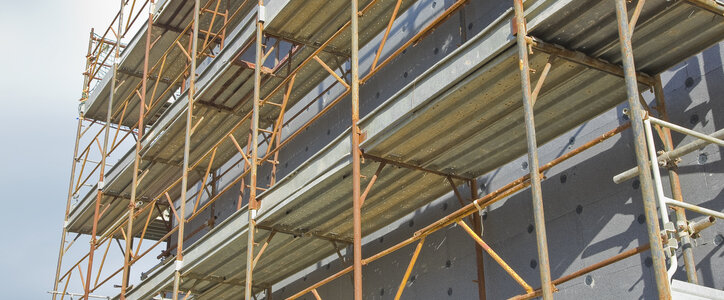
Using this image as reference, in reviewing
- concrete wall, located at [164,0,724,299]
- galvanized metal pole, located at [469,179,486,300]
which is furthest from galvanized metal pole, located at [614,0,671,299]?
galvanized metal pole, located at [469,179,486,300]

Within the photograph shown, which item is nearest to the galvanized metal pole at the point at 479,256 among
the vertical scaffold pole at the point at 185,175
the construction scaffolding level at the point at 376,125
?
the construction scaffolding level at the point at 376,125

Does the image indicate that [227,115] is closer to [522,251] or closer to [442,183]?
[442,183]

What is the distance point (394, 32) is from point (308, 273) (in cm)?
522

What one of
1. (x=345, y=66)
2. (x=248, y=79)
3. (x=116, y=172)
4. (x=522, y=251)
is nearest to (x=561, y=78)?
(x=522, y=251)

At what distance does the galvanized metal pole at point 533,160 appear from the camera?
28.0ft

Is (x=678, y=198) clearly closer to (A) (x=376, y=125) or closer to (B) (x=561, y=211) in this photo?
(B) (x=561, y=211)

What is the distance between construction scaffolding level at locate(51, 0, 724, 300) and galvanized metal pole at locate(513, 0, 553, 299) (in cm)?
2

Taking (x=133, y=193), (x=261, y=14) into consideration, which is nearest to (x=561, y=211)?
(x=261, y=14)

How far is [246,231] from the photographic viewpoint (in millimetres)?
15484

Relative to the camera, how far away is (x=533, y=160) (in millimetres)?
8961

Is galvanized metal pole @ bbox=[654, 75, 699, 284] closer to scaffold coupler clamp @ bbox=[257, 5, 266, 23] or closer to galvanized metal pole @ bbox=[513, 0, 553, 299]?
galvanized metal pole @ bbox=[513, 0, 553, 299]

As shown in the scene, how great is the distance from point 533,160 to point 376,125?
375cm

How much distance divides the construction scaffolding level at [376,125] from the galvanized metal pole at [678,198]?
23mm

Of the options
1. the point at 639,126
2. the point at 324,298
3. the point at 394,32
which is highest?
the point at 394,32
